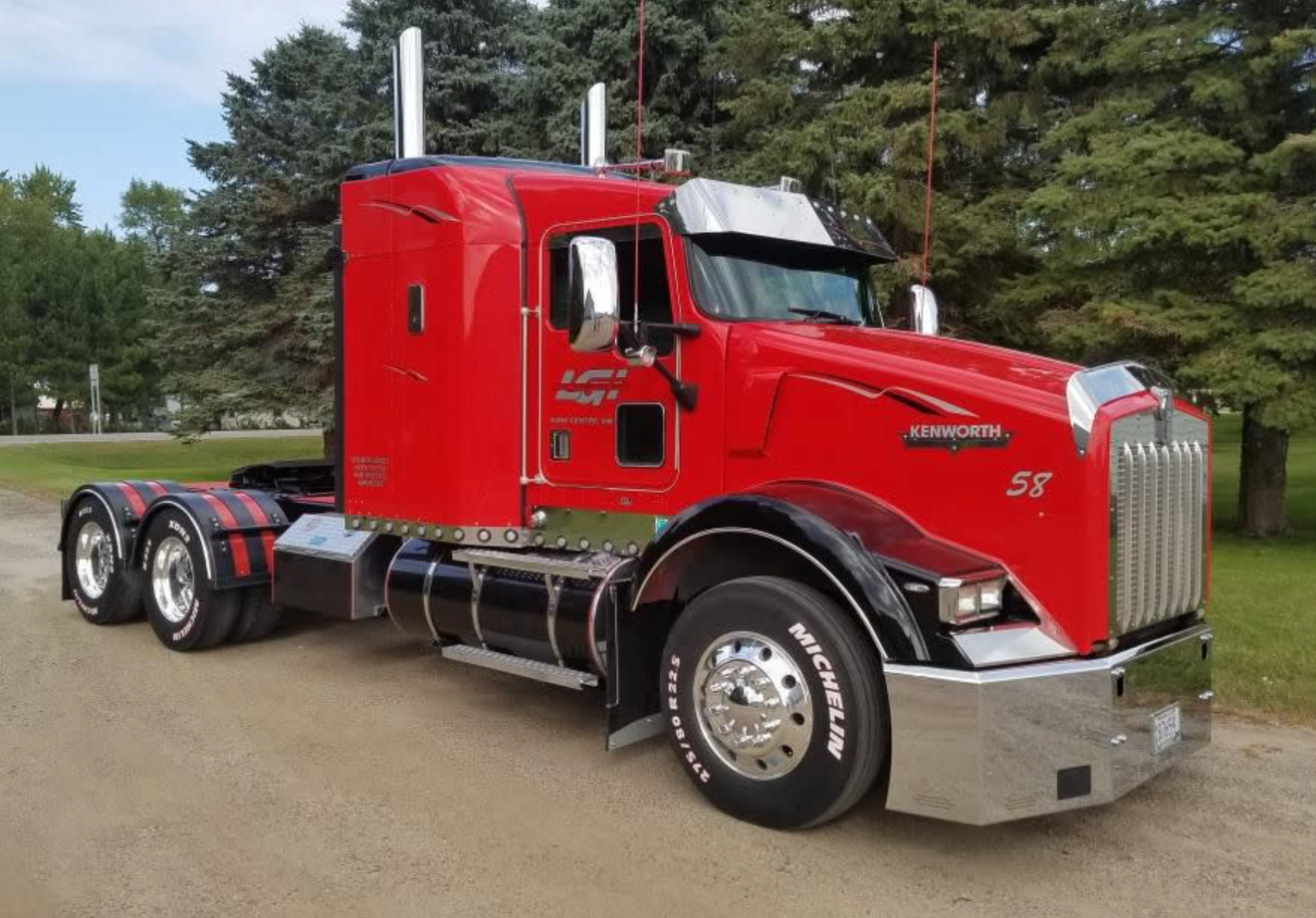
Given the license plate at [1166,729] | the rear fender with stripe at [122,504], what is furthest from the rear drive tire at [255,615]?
the license plate at [1166,729]

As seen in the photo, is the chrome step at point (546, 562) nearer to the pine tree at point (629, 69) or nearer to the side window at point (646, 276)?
the side window at point (646, 276)

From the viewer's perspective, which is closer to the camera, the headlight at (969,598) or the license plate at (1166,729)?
the headlight at (969,598)

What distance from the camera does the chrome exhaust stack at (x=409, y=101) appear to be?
21.8 feet

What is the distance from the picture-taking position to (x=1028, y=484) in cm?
416

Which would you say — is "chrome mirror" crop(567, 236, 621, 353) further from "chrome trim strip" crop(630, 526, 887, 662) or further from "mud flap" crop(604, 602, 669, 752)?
"mud flap" crop(604, 602, 669, 752)

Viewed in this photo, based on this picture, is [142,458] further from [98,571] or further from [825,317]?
[825,317]

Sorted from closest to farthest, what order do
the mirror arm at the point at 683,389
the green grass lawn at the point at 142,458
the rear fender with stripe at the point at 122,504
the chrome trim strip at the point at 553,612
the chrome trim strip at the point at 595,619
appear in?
the mirror arm at the point at 683,389, the chrome trim strip at the point at 595,619, the chrome trim strip at the point at 553,612, the rear fender with stripe at the point at 122,504, the green grass lawn at the point at 142,458

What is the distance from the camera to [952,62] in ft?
45.3

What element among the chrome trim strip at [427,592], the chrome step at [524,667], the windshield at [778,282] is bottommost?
the chrome step at [524,667]

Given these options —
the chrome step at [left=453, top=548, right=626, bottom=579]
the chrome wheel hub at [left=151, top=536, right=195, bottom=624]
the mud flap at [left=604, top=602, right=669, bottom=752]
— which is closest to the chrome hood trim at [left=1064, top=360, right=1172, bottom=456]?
the mud flap at [left=604, top=602, right=669, bottom=752]

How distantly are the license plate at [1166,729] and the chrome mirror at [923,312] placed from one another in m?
2.57

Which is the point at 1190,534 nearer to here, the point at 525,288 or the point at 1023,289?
the point at 525,288

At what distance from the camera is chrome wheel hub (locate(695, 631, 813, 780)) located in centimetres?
432

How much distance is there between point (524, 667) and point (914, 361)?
97.3 inches
